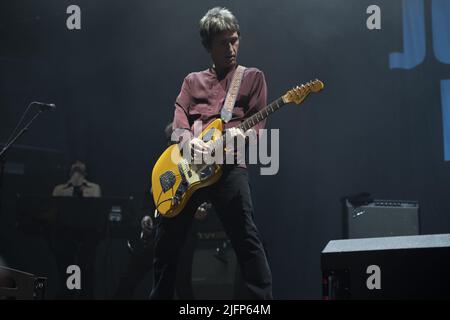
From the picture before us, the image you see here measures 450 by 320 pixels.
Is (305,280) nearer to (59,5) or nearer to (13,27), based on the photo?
(59,5)

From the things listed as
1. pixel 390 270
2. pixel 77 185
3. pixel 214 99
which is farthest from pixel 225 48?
pixel 77 185

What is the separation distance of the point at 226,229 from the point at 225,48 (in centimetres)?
111

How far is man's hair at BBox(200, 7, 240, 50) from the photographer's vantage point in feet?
12.1

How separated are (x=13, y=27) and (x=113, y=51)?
153 cm

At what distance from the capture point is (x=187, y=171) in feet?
11.7

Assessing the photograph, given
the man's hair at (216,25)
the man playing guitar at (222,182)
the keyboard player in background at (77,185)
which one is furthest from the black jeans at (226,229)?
the keyboard player in background at (77,185)

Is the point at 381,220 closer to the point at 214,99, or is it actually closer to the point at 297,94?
the point at 297,94

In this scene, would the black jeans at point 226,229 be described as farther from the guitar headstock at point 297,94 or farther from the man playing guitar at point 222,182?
the guitar headstock at point 297,94

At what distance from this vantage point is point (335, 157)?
22.9ft

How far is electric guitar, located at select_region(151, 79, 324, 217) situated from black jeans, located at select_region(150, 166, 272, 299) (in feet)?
0.18

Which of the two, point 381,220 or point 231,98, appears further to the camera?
point 381,220

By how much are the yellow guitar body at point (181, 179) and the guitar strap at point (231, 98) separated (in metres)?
0.07

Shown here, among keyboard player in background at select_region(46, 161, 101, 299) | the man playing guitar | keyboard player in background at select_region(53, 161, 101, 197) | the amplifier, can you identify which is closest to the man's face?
the man playing guitar

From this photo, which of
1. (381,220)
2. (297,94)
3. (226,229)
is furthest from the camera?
(381,220)
